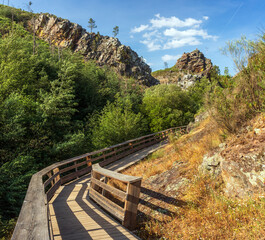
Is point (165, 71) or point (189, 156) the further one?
point (165, 71)

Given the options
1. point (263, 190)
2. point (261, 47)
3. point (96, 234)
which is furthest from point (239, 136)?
point (96, 234)

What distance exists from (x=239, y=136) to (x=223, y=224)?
266 centimetres

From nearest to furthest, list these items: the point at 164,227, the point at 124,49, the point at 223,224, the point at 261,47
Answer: the point at 223,224, the point at 164,227, the point at 261,47, the point at 124,49

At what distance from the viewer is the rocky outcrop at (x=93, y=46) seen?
232 feet

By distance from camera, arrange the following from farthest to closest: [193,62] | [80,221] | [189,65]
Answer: [189,65] → [193,62] → [80,221]

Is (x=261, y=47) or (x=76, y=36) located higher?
Result: (x=76, y=36)

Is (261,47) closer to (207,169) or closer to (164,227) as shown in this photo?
(207,169)

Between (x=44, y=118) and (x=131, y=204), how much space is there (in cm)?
1290

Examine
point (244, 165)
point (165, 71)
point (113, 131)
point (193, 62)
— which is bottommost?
point (113, 131)

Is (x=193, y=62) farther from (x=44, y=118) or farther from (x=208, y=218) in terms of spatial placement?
(x=208, y=218)

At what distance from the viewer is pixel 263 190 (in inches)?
145

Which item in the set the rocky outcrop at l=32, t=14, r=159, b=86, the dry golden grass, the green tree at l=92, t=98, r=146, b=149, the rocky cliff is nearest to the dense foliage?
the green tree at l=92, t=98, r=146, b=149

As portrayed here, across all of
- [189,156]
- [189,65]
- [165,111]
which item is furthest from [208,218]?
[189,65]

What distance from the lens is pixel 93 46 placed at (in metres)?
74.4
